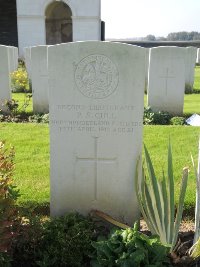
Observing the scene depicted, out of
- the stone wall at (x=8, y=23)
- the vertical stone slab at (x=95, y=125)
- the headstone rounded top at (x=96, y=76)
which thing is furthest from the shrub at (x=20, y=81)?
the stone wall at (x=8, y=23)

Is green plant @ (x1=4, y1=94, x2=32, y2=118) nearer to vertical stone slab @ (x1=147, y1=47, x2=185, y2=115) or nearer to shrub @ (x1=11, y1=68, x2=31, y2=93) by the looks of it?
shrub @ (x1=11, y1=68, x2=31, y2=93)

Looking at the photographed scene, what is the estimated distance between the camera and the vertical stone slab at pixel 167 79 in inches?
321

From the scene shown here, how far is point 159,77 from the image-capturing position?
8.34 m

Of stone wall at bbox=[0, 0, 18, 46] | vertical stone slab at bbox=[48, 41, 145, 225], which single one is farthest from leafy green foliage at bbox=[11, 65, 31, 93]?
stone wall at bbox=[0, 0, 18, 46]

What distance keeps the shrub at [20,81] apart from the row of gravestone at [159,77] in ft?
5.30

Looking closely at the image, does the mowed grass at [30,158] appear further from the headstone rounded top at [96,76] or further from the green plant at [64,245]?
the headstone rounded top at [96,76]

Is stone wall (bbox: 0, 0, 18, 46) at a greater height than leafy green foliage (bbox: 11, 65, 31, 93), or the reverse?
stone wall (bbox: 0, 0, 18, 46)

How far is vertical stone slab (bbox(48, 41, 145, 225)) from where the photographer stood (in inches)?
123

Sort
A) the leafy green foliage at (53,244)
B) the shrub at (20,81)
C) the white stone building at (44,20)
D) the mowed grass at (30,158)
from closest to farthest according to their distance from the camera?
the leafy green foliage at (53,244) < the mowed grass at (30,158) < the shrub at (20,81) < the white stone building at (44,20)

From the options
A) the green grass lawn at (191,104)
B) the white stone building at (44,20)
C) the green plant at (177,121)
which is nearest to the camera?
the green plant at (177,121)

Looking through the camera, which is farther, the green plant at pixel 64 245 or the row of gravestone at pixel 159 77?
the row of gravestone at pixel 159 77

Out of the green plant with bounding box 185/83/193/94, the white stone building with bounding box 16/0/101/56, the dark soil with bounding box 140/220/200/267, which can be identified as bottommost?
the dark soil with bounding box 140/220/200/267

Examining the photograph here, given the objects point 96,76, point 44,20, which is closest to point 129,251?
point 96,76

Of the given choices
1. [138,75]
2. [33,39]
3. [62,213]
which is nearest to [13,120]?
[62,213]
